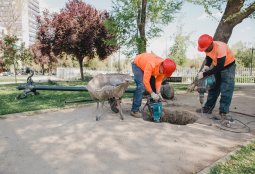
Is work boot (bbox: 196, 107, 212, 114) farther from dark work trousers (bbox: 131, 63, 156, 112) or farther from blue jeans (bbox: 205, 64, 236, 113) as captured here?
dark work trousers (bbox: 131, 63, 156, 112)

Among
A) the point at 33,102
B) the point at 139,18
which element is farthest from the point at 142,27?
the point at 33,102

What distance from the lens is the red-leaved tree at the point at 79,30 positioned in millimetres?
25891

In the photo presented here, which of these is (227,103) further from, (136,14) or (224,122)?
(136,14)

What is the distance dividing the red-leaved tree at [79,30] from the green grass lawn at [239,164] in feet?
72.9

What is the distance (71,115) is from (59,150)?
8.47ft

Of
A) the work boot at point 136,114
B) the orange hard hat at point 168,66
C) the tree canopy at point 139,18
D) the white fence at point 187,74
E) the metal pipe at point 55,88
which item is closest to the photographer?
the orange hard hat at point 168,66

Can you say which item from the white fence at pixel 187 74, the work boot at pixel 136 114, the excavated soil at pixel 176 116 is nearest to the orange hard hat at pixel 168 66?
the work boot at pixel 136 114

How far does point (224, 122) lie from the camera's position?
20.0 feet

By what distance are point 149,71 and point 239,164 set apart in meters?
2.73

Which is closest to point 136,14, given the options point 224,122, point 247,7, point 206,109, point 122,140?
point 247,7

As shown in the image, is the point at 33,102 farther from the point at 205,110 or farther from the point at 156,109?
the point at 205,110

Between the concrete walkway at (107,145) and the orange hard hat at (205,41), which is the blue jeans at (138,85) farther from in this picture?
the orange hard hat at (205,41)

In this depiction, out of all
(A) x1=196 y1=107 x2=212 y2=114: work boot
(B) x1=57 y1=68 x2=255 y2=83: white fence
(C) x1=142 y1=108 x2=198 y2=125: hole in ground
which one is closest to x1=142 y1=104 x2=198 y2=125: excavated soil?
(C) x1=142 y1=108 x2=198 y2=125: hole in ground

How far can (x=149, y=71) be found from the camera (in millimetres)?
5867
